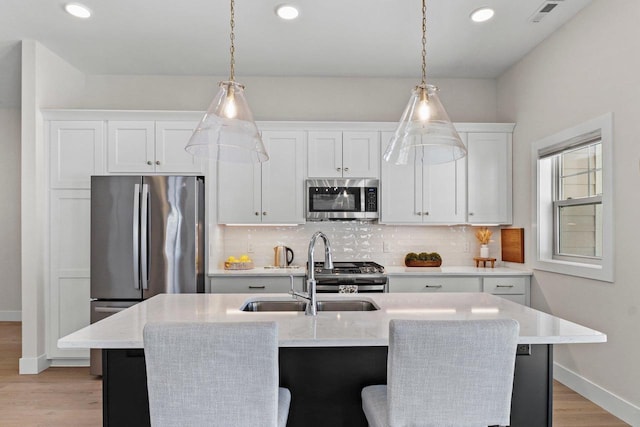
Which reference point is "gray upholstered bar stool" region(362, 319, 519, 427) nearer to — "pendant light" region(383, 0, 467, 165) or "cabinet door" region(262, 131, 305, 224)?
"pendant light" region(383, 0, 467, 165)

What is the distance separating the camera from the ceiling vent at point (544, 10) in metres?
3.10

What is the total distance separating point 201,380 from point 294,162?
2956mm

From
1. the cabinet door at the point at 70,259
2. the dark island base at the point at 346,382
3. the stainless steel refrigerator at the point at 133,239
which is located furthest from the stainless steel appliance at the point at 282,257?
the dark island base at the point at 346,382

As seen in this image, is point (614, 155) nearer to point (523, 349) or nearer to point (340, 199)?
point (523, 349)

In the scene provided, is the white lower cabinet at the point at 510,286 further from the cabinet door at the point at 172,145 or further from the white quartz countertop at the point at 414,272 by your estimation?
the cabinet door at the point at 172,145

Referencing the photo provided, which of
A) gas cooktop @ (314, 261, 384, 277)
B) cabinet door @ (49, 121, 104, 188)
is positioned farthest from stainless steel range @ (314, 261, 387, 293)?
cabinet door @ (49, 121, 104, 188)

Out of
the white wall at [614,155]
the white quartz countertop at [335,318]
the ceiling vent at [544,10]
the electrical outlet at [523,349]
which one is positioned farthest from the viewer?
the ceiling vent at [544,10]

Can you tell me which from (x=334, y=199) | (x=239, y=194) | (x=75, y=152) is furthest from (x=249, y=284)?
(x=75, y=152)

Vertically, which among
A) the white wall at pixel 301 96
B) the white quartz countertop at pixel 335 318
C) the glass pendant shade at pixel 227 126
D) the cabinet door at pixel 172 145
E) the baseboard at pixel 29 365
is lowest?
the baseboard at pixel 29 365

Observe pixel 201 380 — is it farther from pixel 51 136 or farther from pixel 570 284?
pixel 51 136

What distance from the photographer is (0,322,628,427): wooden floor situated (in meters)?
2.88

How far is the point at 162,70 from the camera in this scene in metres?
4.46

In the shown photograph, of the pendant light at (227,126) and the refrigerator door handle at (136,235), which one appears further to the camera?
the refrigerator door handle at (136,235)

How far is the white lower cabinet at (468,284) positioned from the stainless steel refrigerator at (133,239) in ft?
6.07
